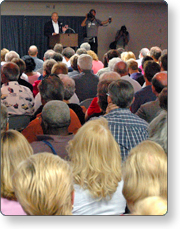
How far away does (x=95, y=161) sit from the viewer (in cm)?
162

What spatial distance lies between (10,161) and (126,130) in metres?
0.85

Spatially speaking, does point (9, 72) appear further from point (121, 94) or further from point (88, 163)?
point (88, 163)

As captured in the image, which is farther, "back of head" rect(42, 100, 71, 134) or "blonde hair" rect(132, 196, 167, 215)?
"back of head" rect(42, 100, 71, 134)

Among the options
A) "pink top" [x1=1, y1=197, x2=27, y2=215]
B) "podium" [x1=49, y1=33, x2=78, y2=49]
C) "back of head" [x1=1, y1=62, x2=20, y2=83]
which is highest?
"podium" [x1=49, y1=33, x2=78, y2=49]

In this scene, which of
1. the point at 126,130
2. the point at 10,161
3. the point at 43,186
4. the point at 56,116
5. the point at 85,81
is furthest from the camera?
the point at 85,81

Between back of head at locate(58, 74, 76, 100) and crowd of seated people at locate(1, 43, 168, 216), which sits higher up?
back of head at locate(58, 74, 76, 100)

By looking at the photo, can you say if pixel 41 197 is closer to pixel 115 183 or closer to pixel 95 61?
pixel 115 183

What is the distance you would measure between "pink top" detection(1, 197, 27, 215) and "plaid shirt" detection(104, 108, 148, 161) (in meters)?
0.76

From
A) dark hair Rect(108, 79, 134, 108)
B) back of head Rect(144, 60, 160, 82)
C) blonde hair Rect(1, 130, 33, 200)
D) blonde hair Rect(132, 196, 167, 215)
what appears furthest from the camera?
back of head Rect(144, 60, 160, 82)

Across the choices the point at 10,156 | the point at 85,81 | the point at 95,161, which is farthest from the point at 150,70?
the point at 10,156

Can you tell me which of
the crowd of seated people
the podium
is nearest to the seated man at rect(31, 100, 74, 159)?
the crowd of seated people

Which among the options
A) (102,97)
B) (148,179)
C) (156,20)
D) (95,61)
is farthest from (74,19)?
(148,179)

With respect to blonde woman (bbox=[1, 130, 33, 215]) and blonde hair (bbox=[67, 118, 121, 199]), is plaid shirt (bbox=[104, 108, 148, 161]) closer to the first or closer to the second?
blonde hair (bbox=[67, 118, 121, 199])

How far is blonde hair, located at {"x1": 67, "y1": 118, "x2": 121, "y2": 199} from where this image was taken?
1.60 meters
